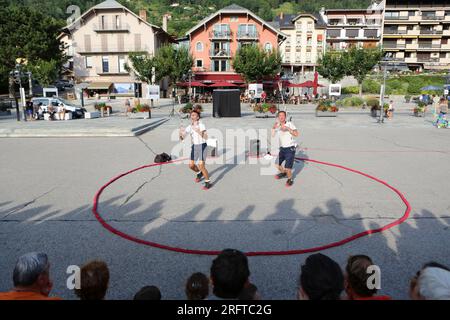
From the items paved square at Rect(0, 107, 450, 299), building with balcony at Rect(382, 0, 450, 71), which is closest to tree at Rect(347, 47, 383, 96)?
building with balcony at Rect(382, 0, 450, 71)

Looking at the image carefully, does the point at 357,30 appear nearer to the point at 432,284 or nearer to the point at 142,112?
the point at 142,112

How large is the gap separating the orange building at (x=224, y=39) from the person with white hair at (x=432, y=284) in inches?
2033

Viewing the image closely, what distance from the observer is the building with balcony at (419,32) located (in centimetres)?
7612

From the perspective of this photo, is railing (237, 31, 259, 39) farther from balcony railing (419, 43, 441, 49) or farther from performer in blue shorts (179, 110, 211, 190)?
performer in blue shorts (179, 110, 211, 190)

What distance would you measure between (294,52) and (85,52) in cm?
4030

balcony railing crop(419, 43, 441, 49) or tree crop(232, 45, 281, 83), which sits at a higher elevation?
balcony railing crop(419, 43, 441, 49)

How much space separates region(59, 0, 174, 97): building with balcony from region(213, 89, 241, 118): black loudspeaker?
29.8 m

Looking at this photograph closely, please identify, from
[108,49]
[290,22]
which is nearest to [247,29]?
[108,49]

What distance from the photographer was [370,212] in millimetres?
6508

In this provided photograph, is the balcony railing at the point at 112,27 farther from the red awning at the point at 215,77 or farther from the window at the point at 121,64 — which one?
the red awning at the point at 215,77

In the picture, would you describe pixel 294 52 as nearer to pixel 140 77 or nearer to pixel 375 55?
pixel 375 55

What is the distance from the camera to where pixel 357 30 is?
81438 millimetres

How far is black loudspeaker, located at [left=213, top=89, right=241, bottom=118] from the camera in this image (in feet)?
84.4

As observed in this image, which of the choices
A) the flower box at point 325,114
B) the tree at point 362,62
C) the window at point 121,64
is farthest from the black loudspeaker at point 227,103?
the window at point 121,64
